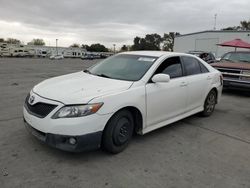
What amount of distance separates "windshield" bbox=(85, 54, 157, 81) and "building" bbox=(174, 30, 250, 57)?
1112 inches

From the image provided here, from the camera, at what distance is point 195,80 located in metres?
4.90

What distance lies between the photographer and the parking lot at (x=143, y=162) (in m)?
2.84

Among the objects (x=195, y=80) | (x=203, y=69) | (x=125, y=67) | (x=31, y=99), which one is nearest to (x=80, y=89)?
(x=31, y=99)

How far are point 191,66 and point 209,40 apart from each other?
105 feet

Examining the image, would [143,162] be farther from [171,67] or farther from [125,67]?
[171,67]

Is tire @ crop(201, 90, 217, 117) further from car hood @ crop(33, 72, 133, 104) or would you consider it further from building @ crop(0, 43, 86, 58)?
building @ crop(0, 43, 86, 58)

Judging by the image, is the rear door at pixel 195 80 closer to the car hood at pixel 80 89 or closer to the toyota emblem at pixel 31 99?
the car hood at pixel 80 89

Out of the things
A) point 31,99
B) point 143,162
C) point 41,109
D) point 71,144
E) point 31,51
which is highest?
point 31,51

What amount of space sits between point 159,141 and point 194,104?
1.43 m

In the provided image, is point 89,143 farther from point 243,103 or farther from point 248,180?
point 243,103

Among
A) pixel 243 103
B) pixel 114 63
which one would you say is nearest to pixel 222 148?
pixel 114 63

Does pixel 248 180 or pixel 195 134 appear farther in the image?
pixel 195 134

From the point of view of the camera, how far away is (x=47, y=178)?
2820 millimetres

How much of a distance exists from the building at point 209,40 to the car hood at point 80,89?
95.9ft
